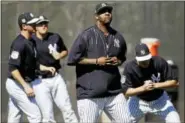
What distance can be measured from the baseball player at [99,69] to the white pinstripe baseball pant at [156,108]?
2.33 feet

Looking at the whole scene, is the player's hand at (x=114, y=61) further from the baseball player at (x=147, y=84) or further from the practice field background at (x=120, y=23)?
the practice field background at (x=120, y=23)

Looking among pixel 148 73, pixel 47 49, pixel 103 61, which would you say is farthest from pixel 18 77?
pixel 148 73

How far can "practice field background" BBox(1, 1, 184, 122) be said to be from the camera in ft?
41.5

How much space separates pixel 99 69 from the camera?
29.3 feet

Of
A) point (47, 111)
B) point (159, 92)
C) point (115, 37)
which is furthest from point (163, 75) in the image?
point (47, 111)

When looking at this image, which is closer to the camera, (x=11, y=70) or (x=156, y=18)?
(x=11, y=70)

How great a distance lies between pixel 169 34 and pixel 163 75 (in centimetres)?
333

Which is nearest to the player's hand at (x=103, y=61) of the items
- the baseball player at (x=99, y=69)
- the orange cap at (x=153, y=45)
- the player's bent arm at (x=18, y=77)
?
the baseball player at (x=99, y=69)

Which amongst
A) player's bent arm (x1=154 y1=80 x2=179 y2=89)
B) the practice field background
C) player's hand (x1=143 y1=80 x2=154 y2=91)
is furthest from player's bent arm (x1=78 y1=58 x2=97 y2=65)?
the practice field background

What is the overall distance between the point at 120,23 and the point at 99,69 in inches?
152

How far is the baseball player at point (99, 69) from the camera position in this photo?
8.88 metres

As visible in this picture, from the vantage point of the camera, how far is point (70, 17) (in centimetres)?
1273

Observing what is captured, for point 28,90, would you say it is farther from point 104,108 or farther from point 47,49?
point 104,108

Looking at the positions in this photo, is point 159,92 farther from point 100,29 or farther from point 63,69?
point 63,69
